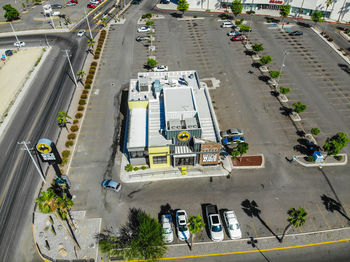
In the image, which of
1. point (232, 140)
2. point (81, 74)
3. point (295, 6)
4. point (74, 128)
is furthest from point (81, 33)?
point (295, 6)

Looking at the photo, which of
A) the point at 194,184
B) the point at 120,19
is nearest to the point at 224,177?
the point at 194,184

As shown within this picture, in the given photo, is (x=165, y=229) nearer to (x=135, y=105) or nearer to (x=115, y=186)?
(x=115, y=186)

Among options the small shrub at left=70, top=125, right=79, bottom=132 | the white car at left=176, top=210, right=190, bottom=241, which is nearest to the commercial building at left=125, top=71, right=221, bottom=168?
the white car at left=176, top=210, right=190, bottom=241

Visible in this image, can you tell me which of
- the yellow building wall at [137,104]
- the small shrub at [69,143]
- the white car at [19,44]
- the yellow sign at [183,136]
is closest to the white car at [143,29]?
the white car at [19,44]

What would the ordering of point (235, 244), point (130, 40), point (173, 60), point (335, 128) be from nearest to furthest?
point (235, 244) < point (335, 128) < point (173, 60) < point (130, 40)

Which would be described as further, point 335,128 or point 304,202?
point 335,128

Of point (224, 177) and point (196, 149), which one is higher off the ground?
point (196, 149)
